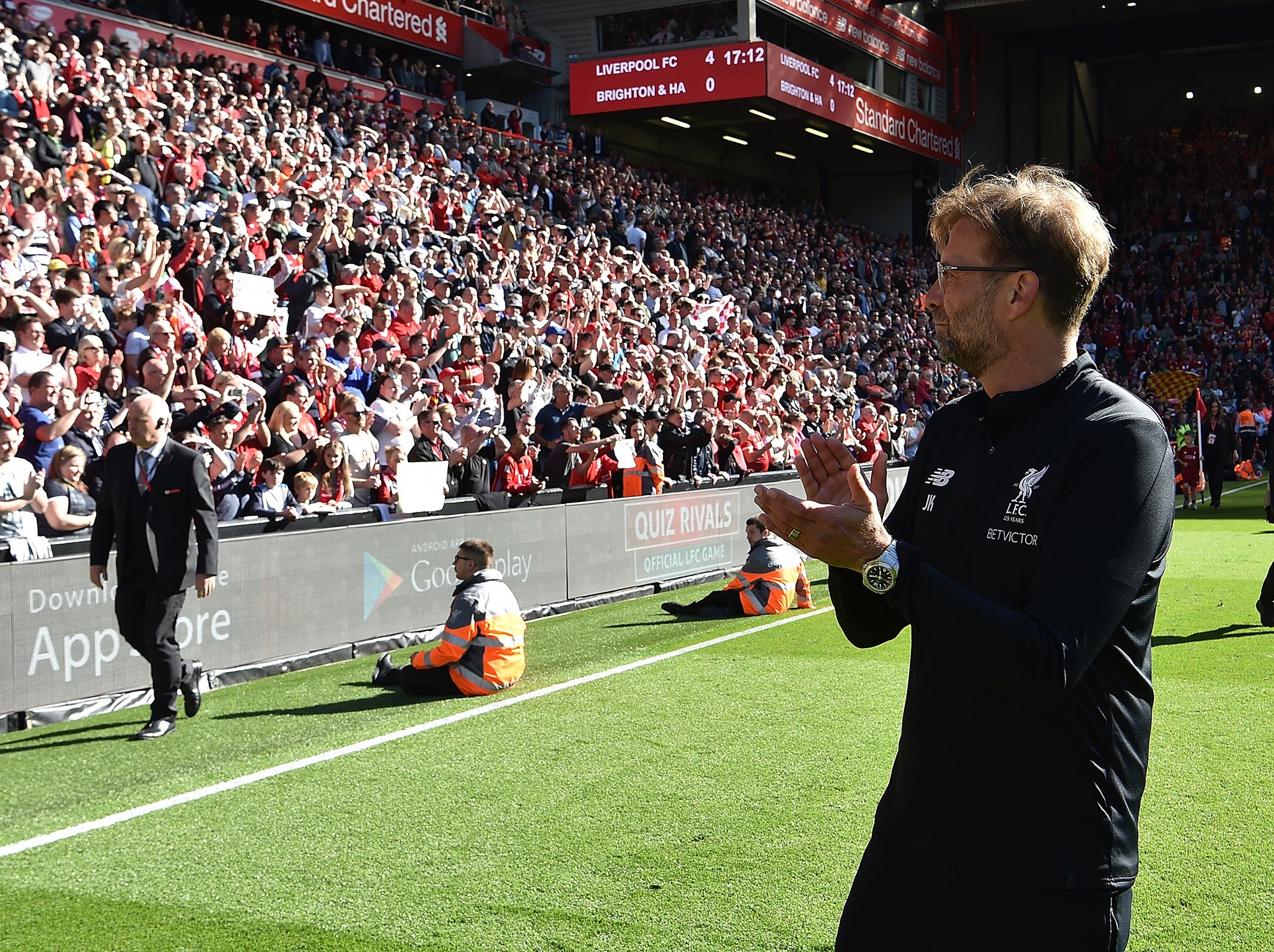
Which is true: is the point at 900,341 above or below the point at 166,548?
above

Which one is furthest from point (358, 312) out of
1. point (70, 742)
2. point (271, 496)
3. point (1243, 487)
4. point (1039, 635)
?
point (1243, 487)

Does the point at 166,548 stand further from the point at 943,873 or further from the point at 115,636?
the point at 943,873

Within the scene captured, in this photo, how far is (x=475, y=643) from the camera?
927cm

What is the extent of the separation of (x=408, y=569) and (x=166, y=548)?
12.4 feet

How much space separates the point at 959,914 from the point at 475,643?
7224 mm

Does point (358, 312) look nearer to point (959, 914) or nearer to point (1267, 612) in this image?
point (1267, 612)

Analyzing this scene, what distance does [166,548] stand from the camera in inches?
327

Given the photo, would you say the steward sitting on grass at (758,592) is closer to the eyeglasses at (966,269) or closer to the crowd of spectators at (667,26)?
the eyeglasses at (966,269)

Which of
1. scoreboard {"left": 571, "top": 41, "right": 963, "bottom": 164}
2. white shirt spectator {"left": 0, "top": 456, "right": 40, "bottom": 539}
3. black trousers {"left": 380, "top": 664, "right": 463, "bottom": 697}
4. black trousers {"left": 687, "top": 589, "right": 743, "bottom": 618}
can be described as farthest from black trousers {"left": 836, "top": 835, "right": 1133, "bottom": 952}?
scoreboard {"left": 571, "top": 41, "right": 963, "bottom": 164}

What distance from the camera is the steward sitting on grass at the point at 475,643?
9172mm

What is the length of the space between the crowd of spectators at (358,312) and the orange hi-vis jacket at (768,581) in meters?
2.50

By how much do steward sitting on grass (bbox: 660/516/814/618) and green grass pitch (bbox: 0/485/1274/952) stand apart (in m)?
2.70

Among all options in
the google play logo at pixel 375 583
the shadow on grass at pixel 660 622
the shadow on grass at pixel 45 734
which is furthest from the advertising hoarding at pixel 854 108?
the shadow on grass at pixel 45 734

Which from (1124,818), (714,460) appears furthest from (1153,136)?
(1124,818)
